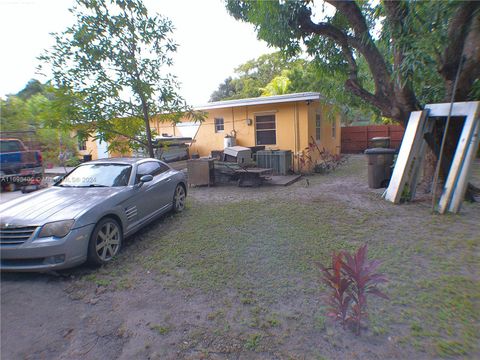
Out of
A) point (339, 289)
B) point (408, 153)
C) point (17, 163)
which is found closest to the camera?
point (339, 289)

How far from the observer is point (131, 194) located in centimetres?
459

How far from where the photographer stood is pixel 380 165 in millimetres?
7988

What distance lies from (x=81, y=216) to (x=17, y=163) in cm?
896

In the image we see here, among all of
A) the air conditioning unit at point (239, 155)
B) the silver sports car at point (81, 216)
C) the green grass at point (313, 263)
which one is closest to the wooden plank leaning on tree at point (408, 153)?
the green grass at point (313, 263)

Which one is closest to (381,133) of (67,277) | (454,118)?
(454,118)

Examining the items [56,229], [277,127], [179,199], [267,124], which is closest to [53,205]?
[56,229]

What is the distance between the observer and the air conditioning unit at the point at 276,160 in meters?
10.7

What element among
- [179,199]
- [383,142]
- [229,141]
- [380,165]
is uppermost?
[229,141]

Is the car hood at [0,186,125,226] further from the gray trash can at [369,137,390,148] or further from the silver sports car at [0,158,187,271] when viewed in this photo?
the gray trash can at [369,137,390,148]

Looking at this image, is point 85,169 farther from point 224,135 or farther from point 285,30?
point 224,135

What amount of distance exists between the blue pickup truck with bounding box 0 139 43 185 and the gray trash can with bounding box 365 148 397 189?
1163 cm

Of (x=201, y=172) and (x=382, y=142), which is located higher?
(x=382, y=142)

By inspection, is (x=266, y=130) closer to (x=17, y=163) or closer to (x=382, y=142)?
(x=382, y=142)

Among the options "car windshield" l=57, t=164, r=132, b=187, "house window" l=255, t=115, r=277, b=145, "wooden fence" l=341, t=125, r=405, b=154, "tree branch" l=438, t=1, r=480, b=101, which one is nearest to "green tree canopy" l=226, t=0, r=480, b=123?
"tree branch" l=438, t=1, r=480, b=101
